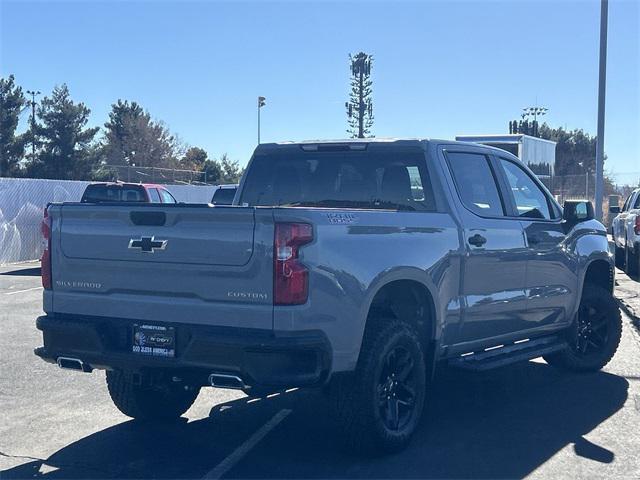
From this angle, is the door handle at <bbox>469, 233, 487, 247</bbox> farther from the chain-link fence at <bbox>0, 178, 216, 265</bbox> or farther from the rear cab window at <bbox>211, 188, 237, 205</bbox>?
the chain-link fence at <bbox>0, 178, 216, 265</bbox>

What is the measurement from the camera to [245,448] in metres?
5.76

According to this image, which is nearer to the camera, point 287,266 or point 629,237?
point 287,266

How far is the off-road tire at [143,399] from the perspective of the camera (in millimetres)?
6219

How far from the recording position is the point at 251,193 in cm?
711

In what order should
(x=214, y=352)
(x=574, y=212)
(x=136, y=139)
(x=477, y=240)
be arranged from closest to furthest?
(x=214, y=352)
(x=477, y=240)
(x=574, y=212)
(x=136, y=139)

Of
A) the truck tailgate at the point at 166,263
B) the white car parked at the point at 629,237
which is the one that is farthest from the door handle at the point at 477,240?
the white car parked at the point at 629,237

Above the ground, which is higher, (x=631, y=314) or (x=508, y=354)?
(x=508, y=354)

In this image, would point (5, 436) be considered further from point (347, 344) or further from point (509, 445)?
point (509, 445)

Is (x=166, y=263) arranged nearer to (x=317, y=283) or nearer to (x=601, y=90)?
(x=317, y=283)

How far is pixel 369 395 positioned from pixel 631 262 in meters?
13.5

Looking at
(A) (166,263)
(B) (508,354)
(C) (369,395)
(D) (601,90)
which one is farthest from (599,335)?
(D) (601,90)

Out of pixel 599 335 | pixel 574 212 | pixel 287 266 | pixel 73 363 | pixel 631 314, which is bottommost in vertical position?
pixel 631 314

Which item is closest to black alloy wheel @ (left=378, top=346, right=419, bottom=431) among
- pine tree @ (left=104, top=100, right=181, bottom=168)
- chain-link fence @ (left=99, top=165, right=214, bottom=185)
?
chain-link fence @ (left=99, top=165, right=214, bottom=185)

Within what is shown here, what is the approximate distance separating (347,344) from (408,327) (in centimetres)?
75
